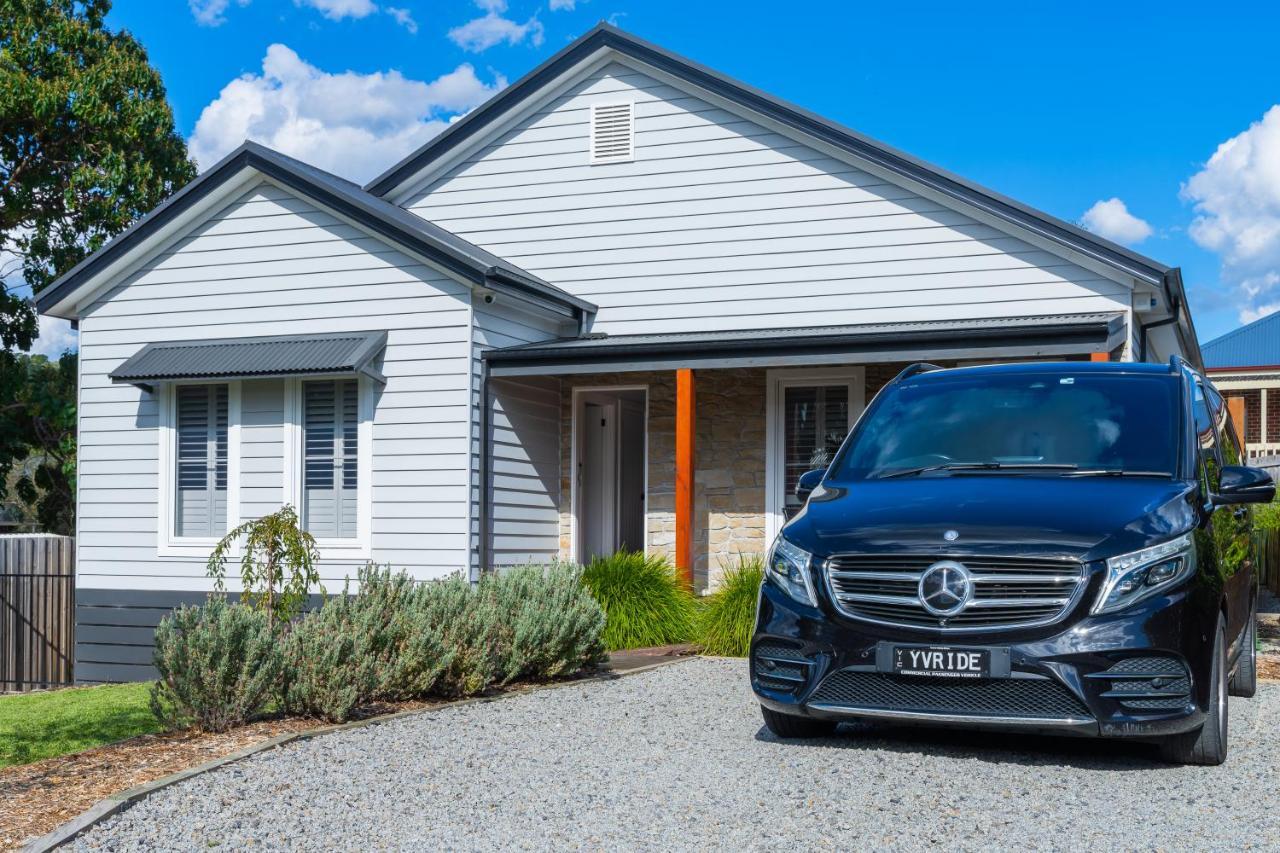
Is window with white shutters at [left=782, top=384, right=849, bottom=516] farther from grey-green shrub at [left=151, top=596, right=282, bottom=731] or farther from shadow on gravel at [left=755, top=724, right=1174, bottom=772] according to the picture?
grey-green shrub at [left=151, top=596, right=282, bottom=731]

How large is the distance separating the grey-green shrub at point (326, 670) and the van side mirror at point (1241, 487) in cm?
461

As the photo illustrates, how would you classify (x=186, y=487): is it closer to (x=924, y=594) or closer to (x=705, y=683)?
(x=705, y=683)

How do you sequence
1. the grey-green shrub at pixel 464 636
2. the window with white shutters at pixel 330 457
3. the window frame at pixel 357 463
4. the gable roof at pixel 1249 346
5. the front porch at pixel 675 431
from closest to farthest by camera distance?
the grey-green shrub at pixel 464 636
the front porch at pixel 675 431
the window frame at pixel 357 463
the window with white shutters at pixel 330 457
the gable roof at pixel 1249 346

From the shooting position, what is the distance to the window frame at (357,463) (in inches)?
512

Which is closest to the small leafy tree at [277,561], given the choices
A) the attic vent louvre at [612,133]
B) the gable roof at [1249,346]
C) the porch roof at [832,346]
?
the porch roof at [832,346]

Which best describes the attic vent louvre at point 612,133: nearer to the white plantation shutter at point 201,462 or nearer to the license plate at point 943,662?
the white plantation shutter at point 201,462

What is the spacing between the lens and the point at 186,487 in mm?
13781

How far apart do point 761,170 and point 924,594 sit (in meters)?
9.38

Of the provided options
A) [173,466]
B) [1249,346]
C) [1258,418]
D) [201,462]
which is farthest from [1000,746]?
[1249,346]

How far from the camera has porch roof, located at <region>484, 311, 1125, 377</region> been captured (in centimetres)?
1178

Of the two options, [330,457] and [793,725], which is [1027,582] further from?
[330,457]

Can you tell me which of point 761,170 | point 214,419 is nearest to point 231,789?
point 214,419

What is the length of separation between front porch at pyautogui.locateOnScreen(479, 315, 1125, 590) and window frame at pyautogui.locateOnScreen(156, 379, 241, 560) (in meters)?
2.67

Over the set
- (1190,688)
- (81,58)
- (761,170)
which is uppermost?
(81,58)
